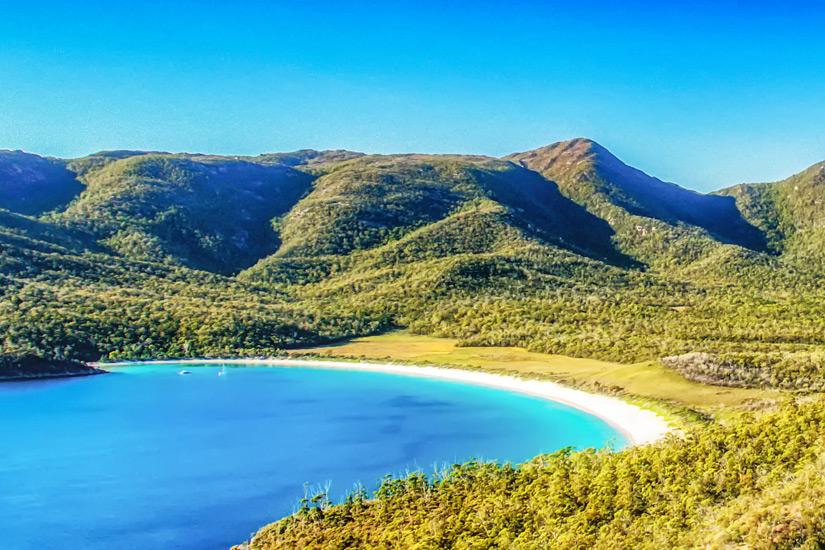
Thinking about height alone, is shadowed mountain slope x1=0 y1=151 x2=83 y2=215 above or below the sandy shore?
above

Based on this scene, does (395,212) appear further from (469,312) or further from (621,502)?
(621,502)

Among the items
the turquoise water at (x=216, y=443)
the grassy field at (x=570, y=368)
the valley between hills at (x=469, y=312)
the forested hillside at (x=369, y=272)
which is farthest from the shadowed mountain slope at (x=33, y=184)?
the turquoise water at (x=216, y=443)

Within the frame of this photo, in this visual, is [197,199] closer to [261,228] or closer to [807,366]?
[261,228]

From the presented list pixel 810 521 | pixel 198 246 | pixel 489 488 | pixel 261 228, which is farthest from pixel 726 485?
pixel 261 228

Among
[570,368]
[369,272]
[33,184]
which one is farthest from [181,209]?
[570,368]

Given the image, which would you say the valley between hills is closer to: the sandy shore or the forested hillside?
the forested hillside

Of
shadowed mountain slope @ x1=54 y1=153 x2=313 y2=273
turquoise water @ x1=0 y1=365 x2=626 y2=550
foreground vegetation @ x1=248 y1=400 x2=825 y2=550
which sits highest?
shadowed mountain slope @ x1=54 y1=153 x2=313 y2=273

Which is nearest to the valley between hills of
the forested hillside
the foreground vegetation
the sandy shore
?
the foreground vegetation
